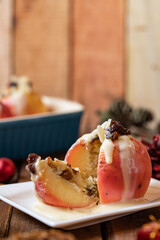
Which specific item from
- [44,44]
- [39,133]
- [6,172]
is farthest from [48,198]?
[44,44]

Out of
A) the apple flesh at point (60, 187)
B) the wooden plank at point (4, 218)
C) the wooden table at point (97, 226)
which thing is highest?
the apple flesh at point (60, 187)

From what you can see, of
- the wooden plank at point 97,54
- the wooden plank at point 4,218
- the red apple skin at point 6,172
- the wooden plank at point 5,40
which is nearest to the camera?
the wooden plank at point 4,218

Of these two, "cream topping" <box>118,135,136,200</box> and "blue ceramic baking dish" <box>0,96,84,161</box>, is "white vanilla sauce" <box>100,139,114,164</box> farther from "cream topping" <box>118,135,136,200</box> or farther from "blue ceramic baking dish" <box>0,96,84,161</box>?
"blue ceramic baking dish" <box>0,96,84,161</box>

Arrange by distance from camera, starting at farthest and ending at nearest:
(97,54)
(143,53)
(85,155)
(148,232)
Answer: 1. (97,54)
2. (143,53)
3. (85,155)
4. (148,232)

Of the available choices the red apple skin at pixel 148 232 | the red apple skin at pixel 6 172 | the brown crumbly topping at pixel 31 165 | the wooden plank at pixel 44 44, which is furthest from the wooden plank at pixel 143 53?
the red apple skin at pixel 148 232

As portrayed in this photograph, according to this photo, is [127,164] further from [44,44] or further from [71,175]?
[44,44]

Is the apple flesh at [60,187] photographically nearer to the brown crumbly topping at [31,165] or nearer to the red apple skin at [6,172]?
the brown crumbly topping at [31,165]
